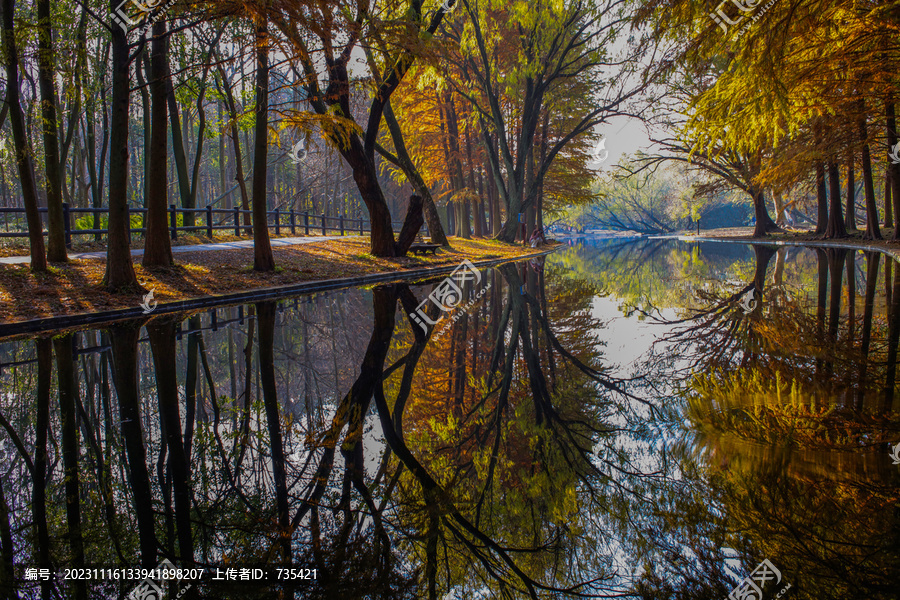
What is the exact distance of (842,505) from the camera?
9.14 feet

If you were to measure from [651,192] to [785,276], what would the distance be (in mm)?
92642

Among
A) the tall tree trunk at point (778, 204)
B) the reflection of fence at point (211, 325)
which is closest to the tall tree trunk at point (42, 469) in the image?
the reflection of fence at point (211, 325)

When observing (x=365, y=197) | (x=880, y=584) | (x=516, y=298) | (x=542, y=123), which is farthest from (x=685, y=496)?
(x=542, y=123)

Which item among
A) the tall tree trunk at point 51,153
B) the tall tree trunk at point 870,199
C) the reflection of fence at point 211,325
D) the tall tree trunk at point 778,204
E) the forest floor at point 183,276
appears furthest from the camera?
the tall tree trunk at point 778,204

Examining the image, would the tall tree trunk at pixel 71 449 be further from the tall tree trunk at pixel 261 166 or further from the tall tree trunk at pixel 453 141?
the tall tree trunk at pixel 453 141

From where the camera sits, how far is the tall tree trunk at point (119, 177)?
9742 millimetres

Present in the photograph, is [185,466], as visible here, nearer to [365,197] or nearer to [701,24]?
[701,24]
